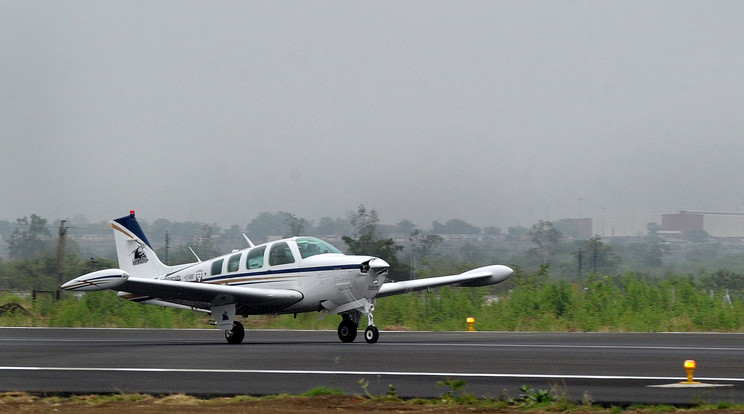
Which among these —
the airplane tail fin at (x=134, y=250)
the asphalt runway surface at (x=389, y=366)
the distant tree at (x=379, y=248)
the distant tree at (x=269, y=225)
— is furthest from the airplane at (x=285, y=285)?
the distant tree at (x=269, y=225)

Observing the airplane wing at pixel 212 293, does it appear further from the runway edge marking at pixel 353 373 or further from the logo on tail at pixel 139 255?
the runway edge marking at pixel 353 373

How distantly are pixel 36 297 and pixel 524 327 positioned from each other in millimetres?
19984

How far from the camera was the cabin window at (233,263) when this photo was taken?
22844 mm

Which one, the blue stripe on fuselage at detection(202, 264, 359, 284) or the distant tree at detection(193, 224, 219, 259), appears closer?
the blue stripe on fuselage at detection(202, 264, 359, 284)

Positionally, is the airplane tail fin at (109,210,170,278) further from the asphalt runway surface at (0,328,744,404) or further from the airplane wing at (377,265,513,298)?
the airplane wing at (377,265,513,298)

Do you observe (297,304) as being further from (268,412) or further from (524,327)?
(268,412)

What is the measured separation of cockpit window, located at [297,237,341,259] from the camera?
22.1m

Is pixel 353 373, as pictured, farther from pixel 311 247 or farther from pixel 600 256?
pixel 600 256

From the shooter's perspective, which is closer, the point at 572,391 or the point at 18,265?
the point at 572,391

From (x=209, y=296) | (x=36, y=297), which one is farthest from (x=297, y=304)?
(x=36, y=297)

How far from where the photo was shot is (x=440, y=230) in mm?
59625

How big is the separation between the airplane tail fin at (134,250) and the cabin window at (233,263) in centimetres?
352

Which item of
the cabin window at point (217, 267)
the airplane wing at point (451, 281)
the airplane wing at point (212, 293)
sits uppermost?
the cabin window at point (217, 267)

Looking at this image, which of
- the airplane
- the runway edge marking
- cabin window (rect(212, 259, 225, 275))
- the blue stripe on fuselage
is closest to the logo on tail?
the airplane
